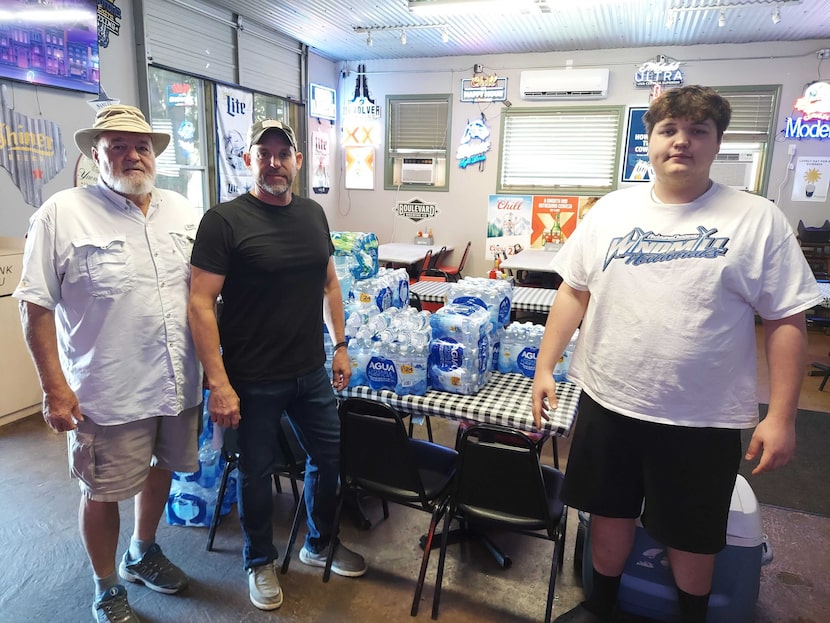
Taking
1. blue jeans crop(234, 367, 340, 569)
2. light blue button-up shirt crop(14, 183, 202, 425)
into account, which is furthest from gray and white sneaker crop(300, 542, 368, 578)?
light blue button-up shirt crop(14, 183, 202, 425)

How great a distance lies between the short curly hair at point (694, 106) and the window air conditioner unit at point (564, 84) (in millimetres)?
5642

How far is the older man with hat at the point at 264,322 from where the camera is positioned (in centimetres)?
178

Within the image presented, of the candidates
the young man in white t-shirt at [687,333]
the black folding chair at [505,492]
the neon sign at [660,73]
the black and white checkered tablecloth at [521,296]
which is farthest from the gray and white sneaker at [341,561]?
the neon sign at [660,73]

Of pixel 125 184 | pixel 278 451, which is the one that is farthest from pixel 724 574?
pixel 125 184

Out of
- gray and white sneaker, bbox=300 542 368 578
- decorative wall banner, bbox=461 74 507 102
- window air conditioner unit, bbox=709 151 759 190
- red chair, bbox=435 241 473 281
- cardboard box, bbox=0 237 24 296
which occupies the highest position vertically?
decorative wall banner, bbox=461 74 507 102

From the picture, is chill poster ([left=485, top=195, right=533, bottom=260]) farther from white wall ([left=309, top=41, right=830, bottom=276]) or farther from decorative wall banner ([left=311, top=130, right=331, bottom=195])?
decorative wall banner ([left=311, top=130, right=331, bottom=195])

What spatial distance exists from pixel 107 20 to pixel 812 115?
6912 millimetres

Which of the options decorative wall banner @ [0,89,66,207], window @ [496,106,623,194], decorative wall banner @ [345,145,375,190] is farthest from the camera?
decorative wall banner @ [345,145,375,190]

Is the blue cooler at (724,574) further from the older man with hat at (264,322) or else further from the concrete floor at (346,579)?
the older man with hat at (264,322)

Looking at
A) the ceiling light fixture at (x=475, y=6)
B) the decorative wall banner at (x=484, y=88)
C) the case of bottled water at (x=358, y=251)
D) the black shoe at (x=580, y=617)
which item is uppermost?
the ceiling light fixture at (x=475, y=6)

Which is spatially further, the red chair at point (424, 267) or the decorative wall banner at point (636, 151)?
the decorative wall banner at point (636, 151)

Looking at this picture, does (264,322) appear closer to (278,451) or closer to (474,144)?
(278,451)

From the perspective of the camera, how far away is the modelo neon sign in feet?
19.6

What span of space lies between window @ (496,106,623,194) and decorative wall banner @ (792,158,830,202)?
77.1 inches
